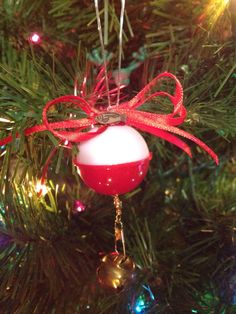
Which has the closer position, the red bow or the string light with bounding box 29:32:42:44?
the red bow

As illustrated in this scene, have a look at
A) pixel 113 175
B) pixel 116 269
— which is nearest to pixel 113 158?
pixel 113 175

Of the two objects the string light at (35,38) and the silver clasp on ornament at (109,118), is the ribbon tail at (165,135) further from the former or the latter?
the string light at (35,38)

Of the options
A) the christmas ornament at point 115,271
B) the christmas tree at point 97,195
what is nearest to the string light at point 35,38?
the christmas tree at point 97,195

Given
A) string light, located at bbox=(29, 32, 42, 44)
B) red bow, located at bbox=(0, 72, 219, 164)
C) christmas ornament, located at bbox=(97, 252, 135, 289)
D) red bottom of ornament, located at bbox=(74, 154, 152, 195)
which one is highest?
string light, located at bbox=(29, 32, 42, 44)

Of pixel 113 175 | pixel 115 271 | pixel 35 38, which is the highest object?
pixel 35 38

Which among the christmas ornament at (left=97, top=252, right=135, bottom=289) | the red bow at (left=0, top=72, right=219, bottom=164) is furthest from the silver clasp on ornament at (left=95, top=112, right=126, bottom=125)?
the christmas ornament at (left=97, top=252, right=135, bottom=289)

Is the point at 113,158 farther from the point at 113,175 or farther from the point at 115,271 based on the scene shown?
the point at 115,271

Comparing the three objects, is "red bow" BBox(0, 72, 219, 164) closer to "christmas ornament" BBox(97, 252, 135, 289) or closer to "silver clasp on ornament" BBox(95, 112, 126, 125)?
"silver clasp on ornament" BBox(95, 112, 126, 125)
